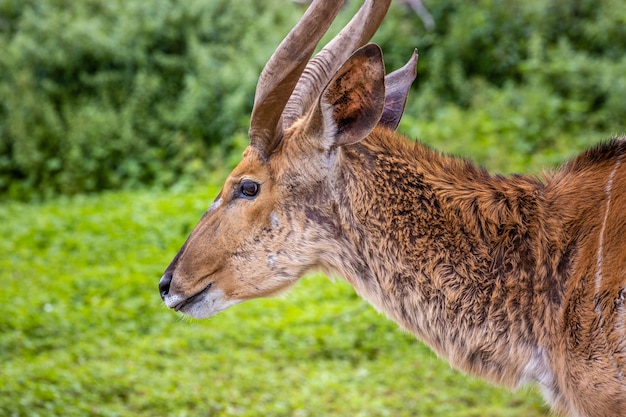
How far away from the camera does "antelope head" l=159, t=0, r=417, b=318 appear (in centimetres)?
352

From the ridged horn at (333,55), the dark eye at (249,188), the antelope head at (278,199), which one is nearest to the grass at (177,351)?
the antelope head at (278,199)

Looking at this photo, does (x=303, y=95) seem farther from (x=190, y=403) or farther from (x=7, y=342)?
(x=7, y=342)

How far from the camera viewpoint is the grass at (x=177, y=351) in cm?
557

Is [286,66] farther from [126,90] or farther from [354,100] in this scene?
[126,90]

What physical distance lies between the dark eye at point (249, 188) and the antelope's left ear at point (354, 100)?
368 millimetres

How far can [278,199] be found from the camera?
11.9 ft

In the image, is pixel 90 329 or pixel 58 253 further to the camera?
pixel 58 253

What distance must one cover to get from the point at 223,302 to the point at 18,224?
21.6ft

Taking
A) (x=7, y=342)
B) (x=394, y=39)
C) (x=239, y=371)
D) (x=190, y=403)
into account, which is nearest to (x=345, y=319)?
(x=239, y=371)

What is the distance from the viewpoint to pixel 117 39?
40.1 feet

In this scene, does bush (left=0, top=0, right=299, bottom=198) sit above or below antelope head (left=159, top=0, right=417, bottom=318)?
above

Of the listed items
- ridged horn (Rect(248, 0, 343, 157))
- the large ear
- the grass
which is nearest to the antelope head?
ridged horn (Rect(248, 0, 343, 157))

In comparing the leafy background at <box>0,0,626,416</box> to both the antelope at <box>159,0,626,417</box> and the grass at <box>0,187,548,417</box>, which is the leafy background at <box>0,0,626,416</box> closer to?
the grass at <box>0,187,548,417</box>

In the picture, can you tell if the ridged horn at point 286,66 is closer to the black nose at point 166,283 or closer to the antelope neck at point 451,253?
the antelope neck at point 451,253
